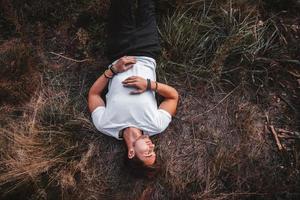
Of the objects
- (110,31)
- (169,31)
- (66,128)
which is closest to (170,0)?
(169,31)

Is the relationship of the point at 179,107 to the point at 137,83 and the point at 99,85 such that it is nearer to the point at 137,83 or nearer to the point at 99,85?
the point at 137,83

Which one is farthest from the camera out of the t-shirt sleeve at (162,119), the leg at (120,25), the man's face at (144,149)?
the leg at (120,25)

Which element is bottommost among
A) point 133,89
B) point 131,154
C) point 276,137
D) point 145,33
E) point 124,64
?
point 276,137

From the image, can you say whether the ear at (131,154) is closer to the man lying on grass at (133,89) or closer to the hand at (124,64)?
the man lying on grass at (133,89)

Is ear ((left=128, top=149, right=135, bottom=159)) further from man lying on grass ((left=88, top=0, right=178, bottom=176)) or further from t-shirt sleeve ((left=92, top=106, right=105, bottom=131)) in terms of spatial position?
t-shirt sleeve ((left=92, top=106, right=105, bottom=131))

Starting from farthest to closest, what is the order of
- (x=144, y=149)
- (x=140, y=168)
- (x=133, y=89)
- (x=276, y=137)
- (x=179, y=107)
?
(x=179, y=107) → (x=276, y=137) → (x=133, y=89) → (x=140, y=168) → (x=144, y=149)

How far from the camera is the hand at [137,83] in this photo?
3.52 meters

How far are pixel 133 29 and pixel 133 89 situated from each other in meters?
0.62

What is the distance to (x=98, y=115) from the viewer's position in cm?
365

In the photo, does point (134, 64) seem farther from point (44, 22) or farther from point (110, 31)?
point (44, 22)

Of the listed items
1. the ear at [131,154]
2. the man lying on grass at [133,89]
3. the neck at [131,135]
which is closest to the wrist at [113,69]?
the man lying on grass at [133,89]

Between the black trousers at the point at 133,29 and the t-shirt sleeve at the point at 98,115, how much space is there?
22.0 inches

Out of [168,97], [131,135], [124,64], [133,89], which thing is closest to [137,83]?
[133,89]

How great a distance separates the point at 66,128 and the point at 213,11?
204 centimetres
